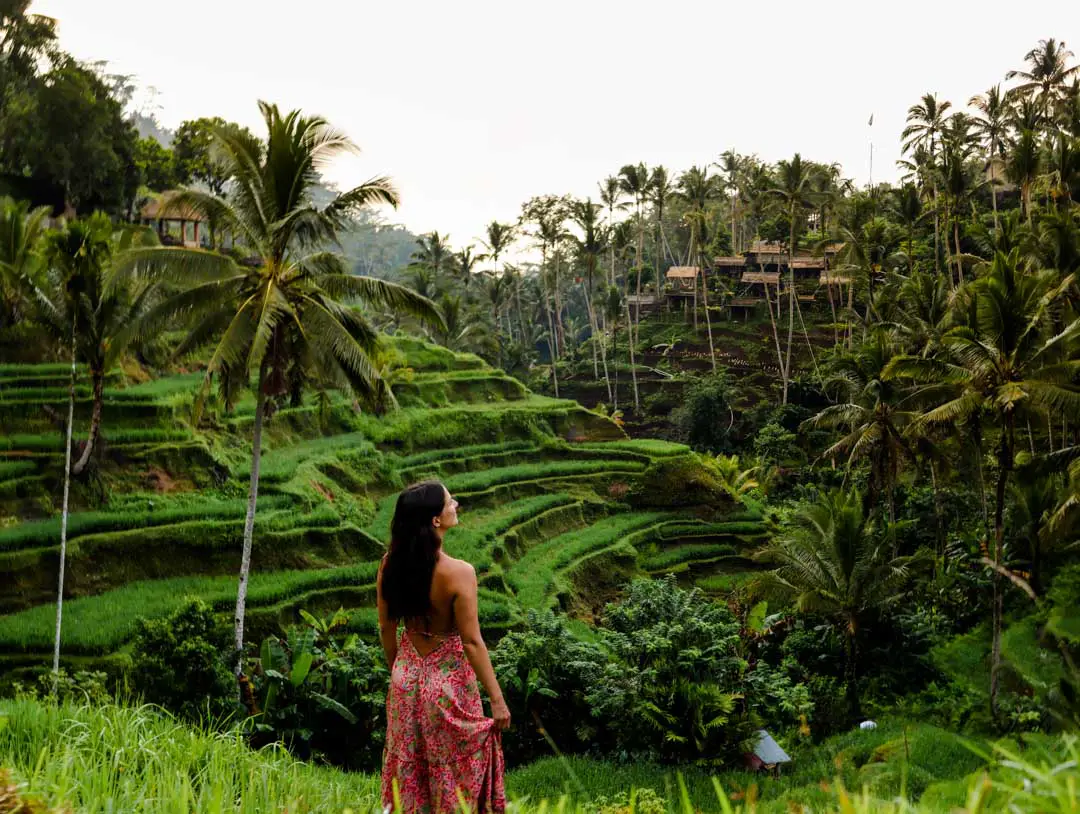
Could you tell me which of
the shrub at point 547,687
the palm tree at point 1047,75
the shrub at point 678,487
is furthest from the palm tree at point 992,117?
the shrub at point 547,687

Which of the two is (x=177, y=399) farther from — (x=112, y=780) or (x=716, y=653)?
(x=112, y=780)

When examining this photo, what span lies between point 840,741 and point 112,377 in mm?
14885

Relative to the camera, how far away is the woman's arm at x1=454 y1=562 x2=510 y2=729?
3592 millimetres

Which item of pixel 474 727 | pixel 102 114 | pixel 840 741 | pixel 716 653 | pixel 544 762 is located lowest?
pixel 840 741

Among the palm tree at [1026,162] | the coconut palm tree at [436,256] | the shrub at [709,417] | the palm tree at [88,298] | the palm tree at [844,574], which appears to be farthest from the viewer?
the coconut palm tree at [436,256]

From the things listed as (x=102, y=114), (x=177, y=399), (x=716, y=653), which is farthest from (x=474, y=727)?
(x=102, y=114)

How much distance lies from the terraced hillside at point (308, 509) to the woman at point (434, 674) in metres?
9.43

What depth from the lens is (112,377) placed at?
17.5 meters

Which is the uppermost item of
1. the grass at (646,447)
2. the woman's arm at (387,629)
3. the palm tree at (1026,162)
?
the palm tree at (1026,162)

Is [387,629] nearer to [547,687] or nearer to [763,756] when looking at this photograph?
[547,687]

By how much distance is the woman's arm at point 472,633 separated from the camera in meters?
3.59

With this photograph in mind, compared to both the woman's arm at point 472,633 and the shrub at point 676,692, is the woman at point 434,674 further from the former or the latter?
the shrub at point 676,692

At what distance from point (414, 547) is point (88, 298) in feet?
39.5

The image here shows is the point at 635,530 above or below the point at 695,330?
below
